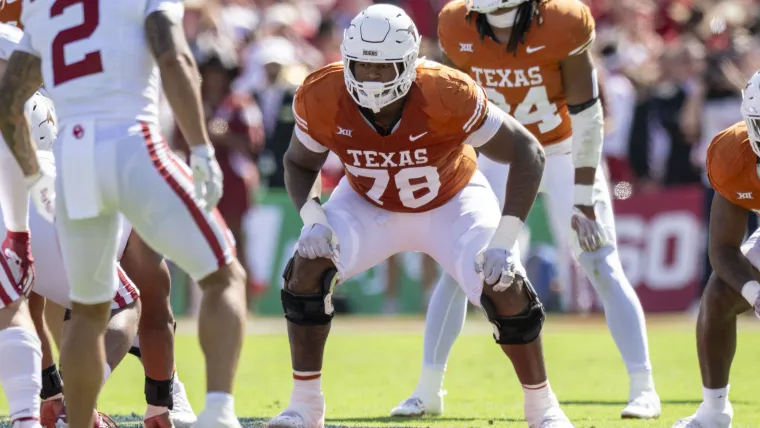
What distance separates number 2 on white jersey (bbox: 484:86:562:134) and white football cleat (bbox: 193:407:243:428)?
2905 mm

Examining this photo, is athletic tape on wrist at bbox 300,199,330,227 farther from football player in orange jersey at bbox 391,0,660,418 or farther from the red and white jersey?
football player in orange jersey at bbox 391,0,660,418

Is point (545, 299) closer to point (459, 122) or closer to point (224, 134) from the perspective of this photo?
point (224, 134)

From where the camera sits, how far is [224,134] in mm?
12219

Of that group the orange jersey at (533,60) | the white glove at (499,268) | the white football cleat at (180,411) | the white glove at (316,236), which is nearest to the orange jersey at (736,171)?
the white glove at (499,268)

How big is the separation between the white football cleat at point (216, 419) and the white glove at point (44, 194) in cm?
119

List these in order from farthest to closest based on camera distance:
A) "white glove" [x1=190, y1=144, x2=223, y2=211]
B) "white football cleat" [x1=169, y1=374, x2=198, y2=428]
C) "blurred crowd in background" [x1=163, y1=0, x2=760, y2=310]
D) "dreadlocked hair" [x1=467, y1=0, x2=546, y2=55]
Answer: "blurred crowd in background" [x1=163, y1=0, x2=760, y2=310] → "dreadlocked hair" [x1=467, y1=0, x2=546, y2=55] → "white football cleat" [x1=169, y1=374, x2=198, y2=428] → "white glove" [x1=190, y1=144, x2=223, y2=211]

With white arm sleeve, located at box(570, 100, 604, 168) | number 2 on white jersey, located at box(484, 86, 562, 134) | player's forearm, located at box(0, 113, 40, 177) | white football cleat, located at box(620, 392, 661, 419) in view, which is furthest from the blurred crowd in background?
player's forearm, located at box(0, 113, 40, 177)

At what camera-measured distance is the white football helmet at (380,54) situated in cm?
550

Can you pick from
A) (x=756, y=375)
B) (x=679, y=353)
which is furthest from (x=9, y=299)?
(x=679, y=353)

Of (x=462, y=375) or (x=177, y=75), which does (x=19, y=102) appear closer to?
(x=177, y=75)

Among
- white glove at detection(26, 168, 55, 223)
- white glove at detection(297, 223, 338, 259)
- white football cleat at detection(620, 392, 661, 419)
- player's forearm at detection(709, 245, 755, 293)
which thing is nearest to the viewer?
white glove at detection(26, 168, 55, 223)

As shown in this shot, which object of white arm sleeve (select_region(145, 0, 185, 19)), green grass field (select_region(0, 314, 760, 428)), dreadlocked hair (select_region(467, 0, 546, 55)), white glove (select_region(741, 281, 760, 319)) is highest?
white arm sleeve (select_region(145, 0, 185, 19))

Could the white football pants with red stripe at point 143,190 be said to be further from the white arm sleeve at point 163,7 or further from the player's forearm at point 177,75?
the white arm sleeve at point 163,7

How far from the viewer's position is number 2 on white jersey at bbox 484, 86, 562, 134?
7.04m
